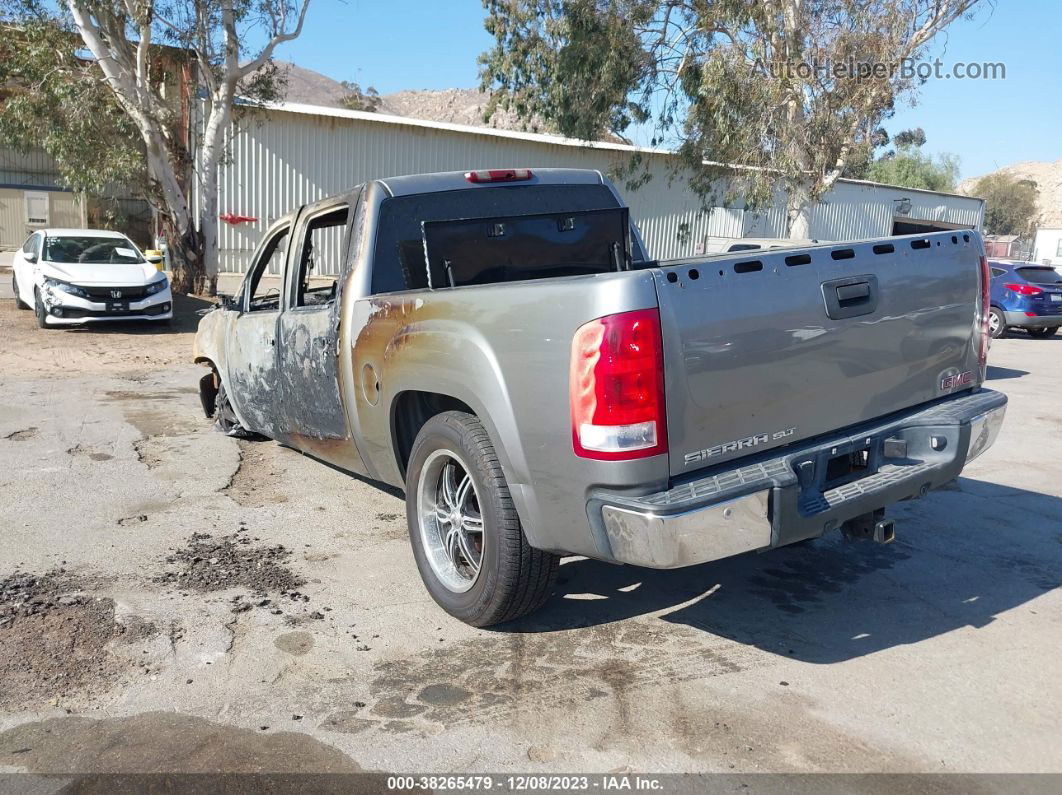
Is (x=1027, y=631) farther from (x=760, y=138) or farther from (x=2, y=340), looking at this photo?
(x=760, y=138)

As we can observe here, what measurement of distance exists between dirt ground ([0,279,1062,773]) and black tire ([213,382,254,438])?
129 centimetres

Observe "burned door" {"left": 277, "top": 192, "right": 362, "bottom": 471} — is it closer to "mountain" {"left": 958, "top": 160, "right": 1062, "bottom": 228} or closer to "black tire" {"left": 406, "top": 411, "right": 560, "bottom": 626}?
"black tire" {"left": 406, "top": 411, "right": 560, "bottom": 626}

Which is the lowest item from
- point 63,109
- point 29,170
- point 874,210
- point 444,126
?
point 874,210

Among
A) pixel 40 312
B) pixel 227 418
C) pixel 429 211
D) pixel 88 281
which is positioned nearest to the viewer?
pixel 429 211

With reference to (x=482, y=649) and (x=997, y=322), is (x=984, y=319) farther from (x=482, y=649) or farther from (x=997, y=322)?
(x=997, y=322)

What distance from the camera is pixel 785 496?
339 cm

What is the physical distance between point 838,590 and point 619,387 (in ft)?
6.77

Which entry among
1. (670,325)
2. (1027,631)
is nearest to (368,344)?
(670,325)

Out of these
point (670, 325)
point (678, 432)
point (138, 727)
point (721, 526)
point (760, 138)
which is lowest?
point (138, 727)

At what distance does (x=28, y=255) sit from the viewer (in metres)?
16.3

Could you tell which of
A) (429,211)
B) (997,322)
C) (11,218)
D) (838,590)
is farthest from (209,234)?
(838,590)

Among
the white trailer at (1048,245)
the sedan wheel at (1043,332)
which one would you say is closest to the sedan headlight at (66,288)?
the sedan wheel at (1043,332)

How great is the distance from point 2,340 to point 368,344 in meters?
11.6

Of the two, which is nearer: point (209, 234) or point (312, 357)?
point (312, 357)
